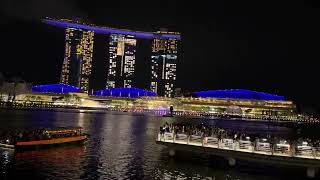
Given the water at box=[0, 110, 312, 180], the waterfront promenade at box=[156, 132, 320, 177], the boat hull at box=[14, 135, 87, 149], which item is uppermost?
the waterfront promenade at box=[156, 132, 320, 177]

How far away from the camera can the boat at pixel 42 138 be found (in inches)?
1794

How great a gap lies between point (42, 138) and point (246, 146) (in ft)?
73.6

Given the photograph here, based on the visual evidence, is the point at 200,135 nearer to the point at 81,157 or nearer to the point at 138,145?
the point at 81,157

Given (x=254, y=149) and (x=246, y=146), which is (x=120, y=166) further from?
(x=254, y=149)

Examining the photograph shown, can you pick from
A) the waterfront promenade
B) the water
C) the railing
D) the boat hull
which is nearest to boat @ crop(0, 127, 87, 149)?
the boat hull

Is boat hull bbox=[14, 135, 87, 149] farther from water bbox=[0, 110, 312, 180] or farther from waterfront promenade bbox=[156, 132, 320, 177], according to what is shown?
waterfront promenade bbox=[156, 132, 320, 177]

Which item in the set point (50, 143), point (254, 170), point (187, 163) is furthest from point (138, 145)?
point (254, 170)

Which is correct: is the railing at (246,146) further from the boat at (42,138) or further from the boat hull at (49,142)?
the boat at (42,138)

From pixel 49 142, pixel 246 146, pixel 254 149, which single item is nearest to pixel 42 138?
pixel 49 142

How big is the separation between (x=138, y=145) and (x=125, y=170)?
63.2ft

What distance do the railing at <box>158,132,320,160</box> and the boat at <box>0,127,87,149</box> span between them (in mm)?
13868

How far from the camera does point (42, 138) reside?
48125mm

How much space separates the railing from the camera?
35.3 meters

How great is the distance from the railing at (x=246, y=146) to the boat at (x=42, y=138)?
13868 mm
